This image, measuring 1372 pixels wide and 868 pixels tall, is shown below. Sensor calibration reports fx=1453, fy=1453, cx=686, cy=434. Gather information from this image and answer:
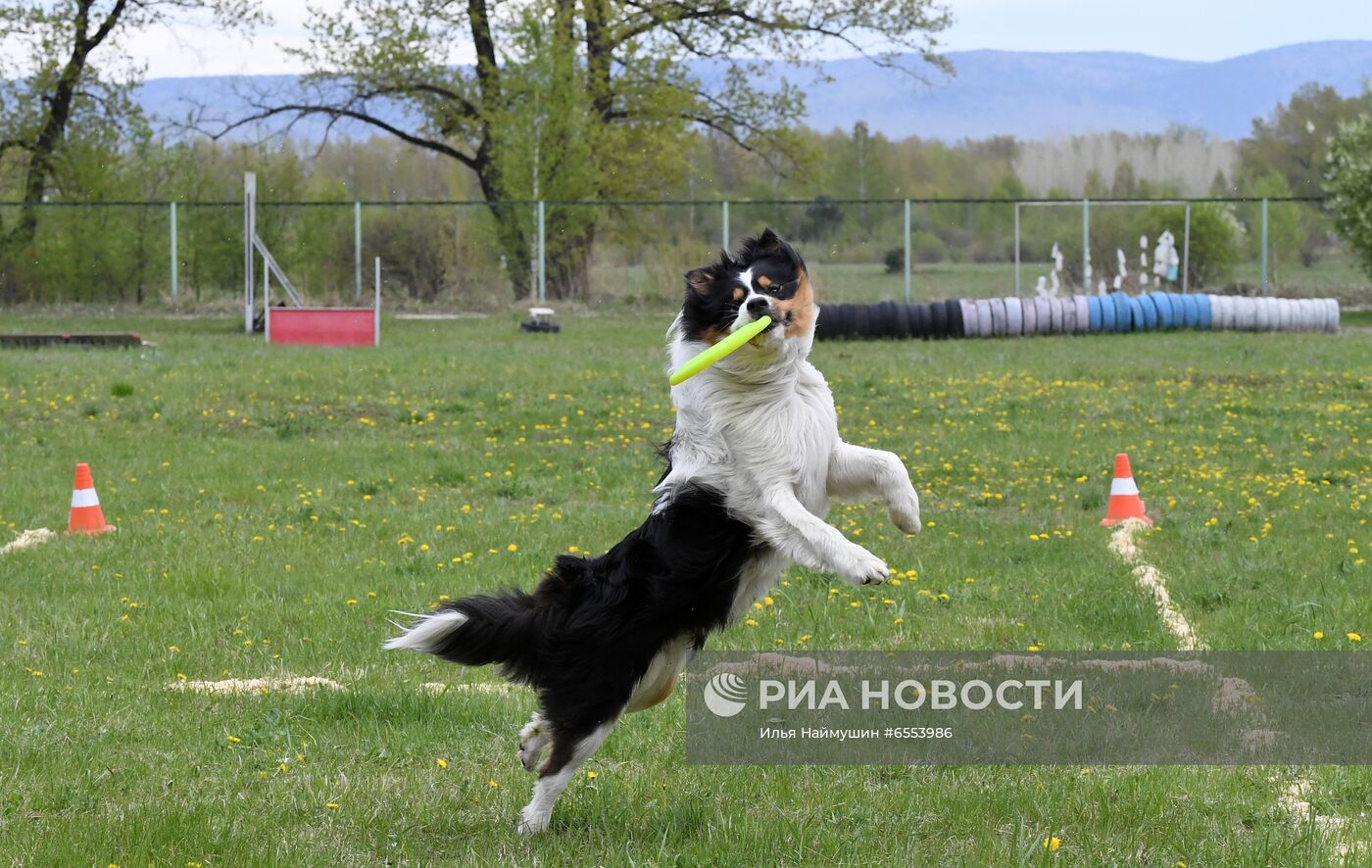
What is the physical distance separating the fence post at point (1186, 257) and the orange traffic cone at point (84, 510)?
1057 inches

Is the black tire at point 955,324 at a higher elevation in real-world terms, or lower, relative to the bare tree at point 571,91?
lower

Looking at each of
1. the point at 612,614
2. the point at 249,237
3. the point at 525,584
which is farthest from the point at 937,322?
the point at 612,614

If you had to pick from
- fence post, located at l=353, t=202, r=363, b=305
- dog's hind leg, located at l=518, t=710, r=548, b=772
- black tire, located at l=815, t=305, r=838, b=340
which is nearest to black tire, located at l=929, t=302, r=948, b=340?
black tire, located at l=815, t=305, r=838, b=340

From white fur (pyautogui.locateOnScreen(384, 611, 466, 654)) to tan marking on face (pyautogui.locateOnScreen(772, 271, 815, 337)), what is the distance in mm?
1488

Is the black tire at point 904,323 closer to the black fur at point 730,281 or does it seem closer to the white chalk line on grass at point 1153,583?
the white chalk line on grass at point 1153,583

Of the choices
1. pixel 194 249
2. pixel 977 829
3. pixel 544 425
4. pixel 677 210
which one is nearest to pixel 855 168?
pixel 677 210

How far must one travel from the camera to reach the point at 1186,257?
3188cm

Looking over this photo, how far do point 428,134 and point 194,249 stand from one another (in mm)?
8068

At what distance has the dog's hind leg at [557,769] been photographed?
15.8ft

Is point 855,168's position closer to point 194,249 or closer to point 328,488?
point 194,249

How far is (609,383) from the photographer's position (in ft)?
57.0

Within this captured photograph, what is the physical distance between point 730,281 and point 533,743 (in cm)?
175

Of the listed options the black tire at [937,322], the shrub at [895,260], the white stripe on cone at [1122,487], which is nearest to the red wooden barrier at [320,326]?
the black tire at [937,322]

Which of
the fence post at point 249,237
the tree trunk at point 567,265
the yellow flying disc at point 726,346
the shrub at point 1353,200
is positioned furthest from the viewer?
the tree trunk at point 567,265
